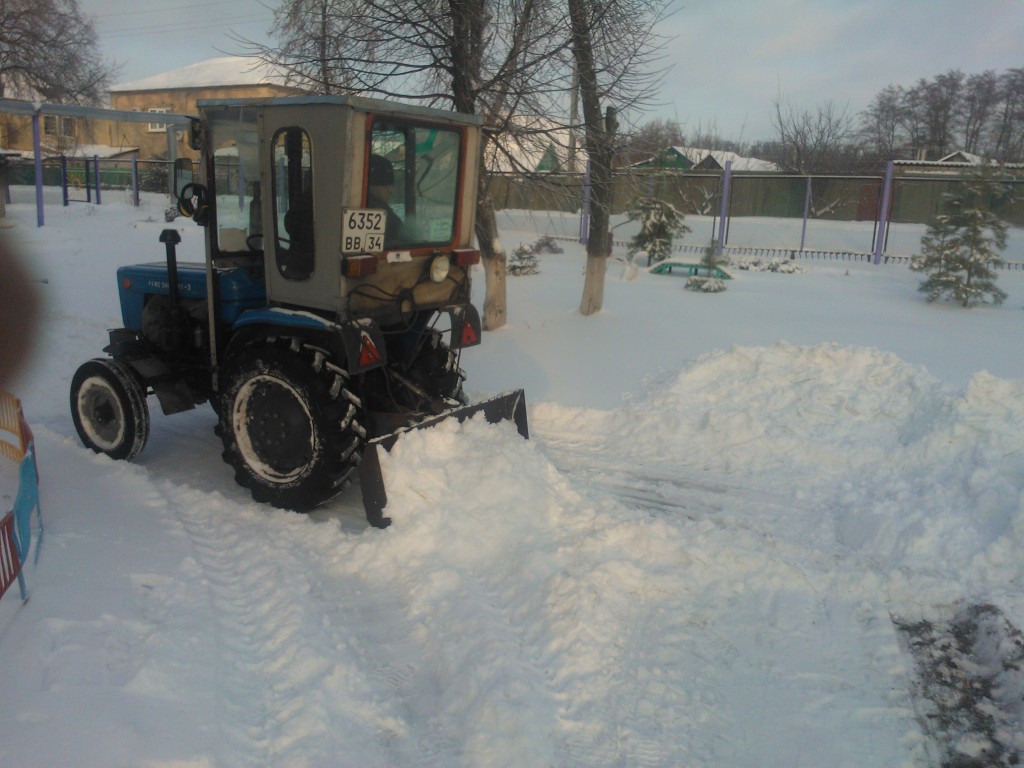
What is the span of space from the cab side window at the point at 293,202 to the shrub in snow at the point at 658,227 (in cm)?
1555

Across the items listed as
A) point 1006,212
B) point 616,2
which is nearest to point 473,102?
point 616,2

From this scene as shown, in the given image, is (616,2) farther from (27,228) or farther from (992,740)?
(27,228)

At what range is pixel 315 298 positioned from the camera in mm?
4945

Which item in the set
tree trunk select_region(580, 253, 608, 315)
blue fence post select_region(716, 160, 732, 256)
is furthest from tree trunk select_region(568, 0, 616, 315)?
blue fence post select_region(716, 160, 732, 256)

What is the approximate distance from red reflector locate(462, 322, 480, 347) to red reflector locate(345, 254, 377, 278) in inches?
47.6

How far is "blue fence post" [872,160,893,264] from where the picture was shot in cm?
1867

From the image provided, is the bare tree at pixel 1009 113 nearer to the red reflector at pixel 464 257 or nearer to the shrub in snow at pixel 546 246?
the shrub in snow at pixel 546 246

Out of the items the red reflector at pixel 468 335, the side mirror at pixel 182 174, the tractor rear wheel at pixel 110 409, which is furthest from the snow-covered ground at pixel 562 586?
the side mirror at pixel 182 174

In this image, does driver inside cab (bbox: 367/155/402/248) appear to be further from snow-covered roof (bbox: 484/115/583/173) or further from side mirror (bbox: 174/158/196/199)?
snow-covered roof (bbox: 484/115/583/173)

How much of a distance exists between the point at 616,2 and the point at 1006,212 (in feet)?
45.5

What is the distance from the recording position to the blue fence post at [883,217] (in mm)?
18672

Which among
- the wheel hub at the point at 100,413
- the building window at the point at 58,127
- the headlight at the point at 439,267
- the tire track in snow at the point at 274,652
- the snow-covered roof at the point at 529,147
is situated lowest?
the tire track in snow at the point at 274,652

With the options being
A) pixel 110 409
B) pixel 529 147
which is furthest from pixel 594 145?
pixel 110 409

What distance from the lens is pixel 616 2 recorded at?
31.2 feet
